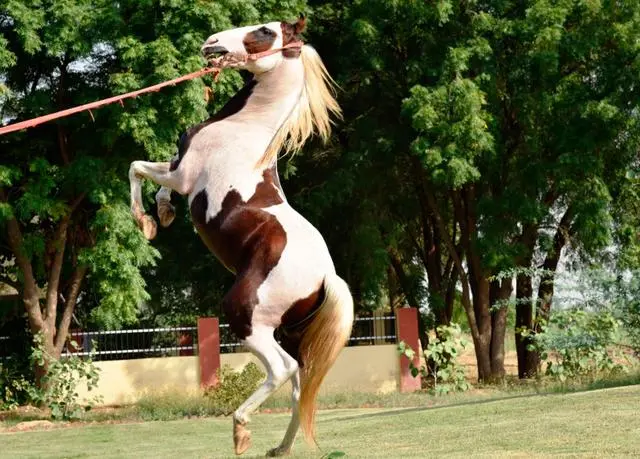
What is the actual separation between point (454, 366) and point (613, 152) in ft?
15.4

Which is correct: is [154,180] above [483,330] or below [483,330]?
above

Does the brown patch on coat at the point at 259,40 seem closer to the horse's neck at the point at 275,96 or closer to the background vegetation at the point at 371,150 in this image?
the horse's neck at the point at 275,96

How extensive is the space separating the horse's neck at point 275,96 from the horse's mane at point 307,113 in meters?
0.04

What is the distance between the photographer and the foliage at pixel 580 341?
14.0 meters

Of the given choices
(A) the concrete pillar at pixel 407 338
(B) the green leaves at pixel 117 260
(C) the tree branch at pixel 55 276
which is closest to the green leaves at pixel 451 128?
(A) the concrete pillar at pixel 407 338

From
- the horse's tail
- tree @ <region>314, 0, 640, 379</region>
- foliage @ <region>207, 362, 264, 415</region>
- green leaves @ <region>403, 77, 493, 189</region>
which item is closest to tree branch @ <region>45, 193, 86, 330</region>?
foliage @ <region>207, 362, 264, 415</region>

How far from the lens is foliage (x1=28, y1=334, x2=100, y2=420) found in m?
18.0

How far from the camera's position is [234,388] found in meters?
18.9

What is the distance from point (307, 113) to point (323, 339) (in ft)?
4.00

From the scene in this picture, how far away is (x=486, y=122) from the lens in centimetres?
2055

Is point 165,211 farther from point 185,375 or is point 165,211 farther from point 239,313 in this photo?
point 185,375

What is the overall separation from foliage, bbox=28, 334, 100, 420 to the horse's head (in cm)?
1222

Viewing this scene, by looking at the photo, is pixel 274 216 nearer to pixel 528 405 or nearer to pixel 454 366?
pixel 528 405

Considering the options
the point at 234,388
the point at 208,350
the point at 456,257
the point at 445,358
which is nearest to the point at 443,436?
the point at 234,388
